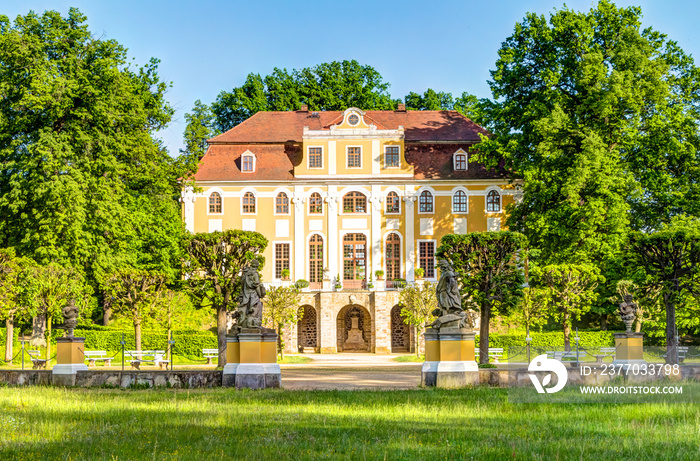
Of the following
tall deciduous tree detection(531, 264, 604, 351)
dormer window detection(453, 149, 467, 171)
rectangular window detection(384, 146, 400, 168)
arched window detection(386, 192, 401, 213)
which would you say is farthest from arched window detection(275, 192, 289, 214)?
tall deciduous tree detection(531, 264, 604, 351)

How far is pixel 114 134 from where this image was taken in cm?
3372

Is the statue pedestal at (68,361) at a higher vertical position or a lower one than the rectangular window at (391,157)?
lower

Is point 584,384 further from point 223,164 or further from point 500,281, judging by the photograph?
point 223,164

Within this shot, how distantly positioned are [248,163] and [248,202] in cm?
210

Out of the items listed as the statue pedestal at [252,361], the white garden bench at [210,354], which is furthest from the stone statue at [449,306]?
the white garden bench at [210,354]

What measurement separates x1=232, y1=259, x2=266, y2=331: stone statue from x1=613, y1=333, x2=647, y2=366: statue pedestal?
26.8 ft

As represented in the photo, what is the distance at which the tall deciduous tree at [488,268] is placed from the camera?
91.9 feet

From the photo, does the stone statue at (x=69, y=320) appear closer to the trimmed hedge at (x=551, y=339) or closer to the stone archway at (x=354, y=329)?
the trimmed hedge at (x=551, y=339)

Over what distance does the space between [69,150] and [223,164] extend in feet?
41.1

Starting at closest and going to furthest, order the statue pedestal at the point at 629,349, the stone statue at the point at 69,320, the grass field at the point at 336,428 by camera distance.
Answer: the grass field at the point at 336,428
the statue pedestal at the point at 629,349
the stone statue at the point at 69,320

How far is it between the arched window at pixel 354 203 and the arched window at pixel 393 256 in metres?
2.07

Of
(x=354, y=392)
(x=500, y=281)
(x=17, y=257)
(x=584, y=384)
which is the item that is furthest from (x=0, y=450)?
(x=17, y=257)

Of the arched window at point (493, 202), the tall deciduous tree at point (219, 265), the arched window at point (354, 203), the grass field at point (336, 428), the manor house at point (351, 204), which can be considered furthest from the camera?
the arched window at point (354, 203)

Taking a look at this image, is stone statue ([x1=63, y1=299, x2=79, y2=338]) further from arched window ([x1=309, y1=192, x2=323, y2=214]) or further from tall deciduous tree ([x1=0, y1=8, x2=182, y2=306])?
arched window ([x1=309, y1=192, x2=323, y2=214])
